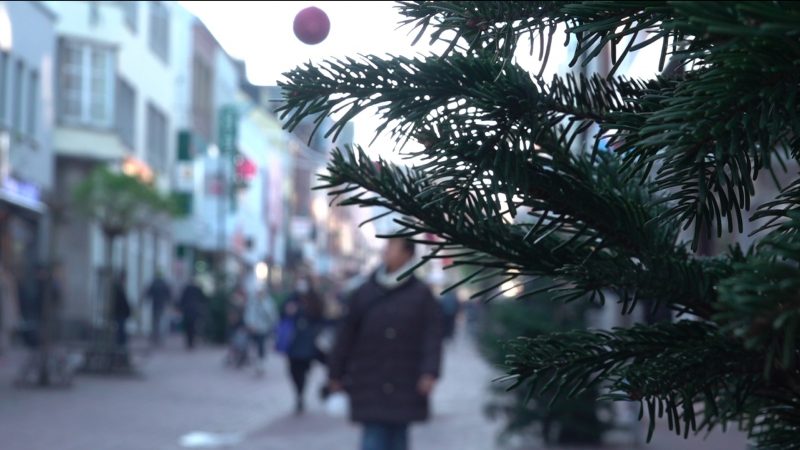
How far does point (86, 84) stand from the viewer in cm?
3762

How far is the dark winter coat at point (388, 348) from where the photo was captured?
830 cm

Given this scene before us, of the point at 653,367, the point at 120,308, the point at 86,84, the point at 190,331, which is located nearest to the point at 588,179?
the point at 653,367

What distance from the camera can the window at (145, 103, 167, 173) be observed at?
1766 inches

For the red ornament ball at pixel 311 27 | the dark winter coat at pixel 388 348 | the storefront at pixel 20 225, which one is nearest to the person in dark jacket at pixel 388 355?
the dark winter coat at pixel 388 348

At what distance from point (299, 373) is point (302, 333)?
51cm

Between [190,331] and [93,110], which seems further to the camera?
[93,110]

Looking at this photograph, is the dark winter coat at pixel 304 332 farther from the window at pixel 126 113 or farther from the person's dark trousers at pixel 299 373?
the window at pixel 126 113

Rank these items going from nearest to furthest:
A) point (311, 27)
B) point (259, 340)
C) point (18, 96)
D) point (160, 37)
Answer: point (311, 27) < point (259, 340) < point (18, 96) < point (160, 37)

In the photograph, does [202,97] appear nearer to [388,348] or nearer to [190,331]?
[190,331]

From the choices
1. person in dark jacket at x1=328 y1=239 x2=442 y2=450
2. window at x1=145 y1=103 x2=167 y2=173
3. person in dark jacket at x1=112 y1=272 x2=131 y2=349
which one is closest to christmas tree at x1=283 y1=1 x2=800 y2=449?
person in dark jacket at x1=328 y1=239 x2=442 y2=450

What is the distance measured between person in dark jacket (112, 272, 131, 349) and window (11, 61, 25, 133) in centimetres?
465

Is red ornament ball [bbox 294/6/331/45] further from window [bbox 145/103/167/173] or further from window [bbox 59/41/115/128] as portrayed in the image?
window [bbox 145/103/167/173]

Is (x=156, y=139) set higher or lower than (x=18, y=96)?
higher

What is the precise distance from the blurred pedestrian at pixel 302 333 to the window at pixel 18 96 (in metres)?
15.0
